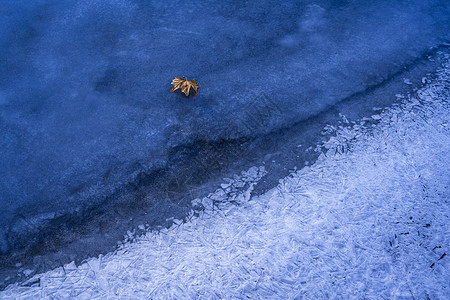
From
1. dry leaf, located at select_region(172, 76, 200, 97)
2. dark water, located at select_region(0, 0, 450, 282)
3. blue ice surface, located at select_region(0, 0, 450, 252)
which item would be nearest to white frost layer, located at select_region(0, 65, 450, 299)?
dark water, located at select_region(0, 0, 450, 282)

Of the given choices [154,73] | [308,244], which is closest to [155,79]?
[154,73]

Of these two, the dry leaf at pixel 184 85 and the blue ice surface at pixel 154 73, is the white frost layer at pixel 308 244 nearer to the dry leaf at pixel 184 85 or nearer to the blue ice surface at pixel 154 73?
the blue ice surface at pixel 154 73

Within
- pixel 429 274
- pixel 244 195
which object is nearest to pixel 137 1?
pixel 244 195

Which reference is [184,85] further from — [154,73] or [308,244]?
[308,244]

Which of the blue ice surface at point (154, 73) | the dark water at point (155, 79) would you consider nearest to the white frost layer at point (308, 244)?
the dark water at point (155, 79)

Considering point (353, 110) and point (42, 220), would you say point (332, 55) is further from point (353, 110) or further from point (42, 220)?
point (42, 220)

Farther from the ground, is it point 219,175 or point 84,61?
point 84,61

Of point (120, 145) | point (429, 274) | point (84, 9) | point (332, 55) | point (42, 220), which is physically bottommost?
point (429, 274)

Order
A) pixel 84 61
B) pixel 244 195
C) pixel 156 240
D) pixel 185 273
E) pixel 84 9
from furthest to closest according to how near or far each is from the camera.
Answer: pixel 84 9, pixel 84 61, pixel 244 195, pixel 156 240, pixel 185 273
